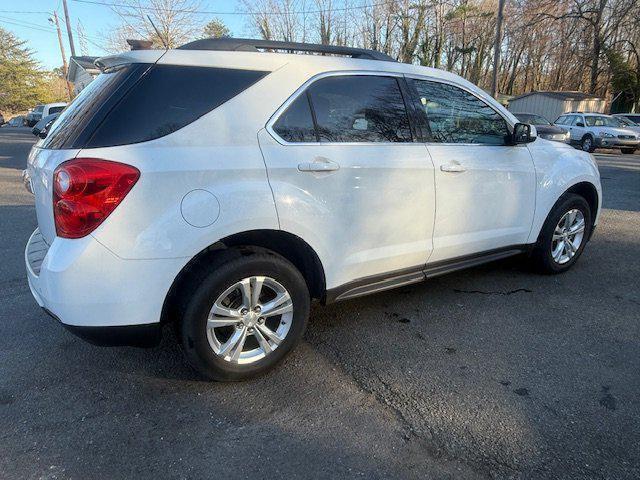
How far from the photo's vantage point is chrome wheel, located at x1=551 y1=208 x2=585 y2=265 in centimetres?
418

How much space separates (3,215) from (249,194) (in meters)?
5.87

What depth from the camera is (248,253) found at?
2.45 m

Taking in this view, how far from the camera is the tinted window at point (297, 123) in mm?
2521

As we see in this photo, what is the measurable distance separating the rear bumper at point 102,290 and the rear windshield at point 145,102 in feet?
1.75

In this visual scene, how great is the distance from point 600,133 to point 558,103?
15.3 meters

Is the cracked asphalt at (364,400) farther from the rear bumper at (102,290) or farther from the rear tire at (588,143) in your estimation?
the rear tire at (588,143)

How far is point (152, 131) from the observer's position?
7.26 feet

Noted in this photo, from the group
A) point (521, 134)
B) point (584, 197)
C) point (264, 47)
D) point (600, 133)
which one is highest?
point (264, 47)

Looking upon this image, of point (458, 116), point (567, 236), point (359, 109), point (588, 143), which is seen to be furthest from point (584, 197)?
point (588, 143)

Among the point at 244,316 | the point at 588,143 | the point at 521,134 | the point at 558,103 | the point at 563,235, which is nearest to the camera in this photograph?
the point at 244,316

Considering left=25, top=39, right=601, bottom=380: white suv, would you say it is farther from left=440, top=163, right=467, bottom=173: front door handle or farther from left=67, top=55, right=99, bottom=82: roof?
left=67, top=55, right=99, bottom=82: roof

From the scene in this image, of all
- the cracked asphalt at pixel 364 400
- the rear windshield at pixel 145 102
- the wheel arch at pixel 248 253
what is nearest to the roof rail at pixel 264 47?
the rear windshield at pixel 145 102

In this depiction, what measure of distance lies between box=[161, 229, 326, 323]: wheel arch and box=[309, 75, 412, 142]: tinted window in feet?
2.13

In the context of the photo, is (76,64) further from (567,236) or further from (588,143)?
(567,236)
